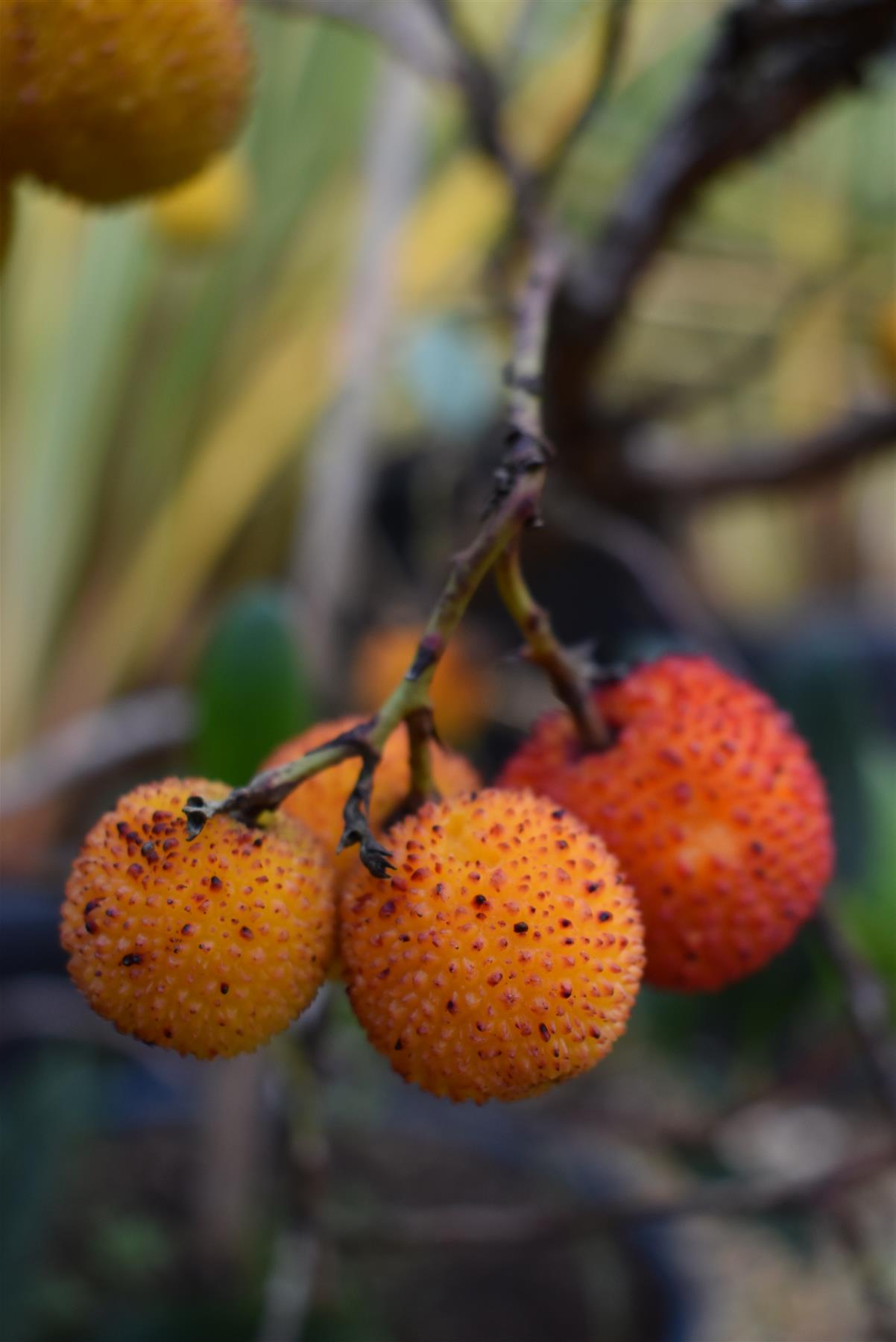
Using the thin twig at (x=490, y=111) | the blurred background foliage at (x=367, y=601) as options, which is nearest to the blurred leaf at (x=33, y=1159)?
the blurred background foliage at (x=367, y=601)

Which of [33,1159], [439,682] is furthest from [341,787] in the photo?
[439,682]

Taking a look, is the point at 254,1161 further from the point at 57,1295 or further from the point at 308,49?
the point at 308,49

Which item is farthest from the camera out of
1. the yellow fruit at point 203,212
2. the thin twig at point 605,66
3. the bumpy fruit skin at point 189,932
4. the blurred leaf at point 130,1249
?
the blurred leaf at point 130,1249

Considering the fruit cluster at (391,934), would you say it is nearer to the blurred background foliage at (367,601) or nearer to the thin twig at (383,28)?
the blurred background foliage at (367,601)

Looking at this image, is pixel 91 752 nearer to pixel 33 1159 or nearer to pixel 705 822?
pixel 33 1159

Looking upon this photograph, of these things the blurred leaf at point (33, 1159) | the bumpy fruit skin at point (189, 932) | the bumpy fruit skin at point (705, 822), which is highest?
the bumpy fruit skin at point (189, 932)

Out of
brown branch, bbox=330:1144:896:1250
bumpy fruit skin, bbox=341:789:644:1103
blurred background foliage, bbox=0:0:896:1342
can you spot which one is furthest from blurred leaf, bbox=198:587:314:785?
bumpy fruit skin, bbox=341:789:644:1103

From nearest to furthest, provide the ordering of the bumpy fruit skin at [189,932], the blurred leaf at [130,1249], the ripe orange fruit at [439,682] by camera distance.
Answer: the bumpy fruit skin at [189,932] → the blurred leaf at [130,1249] → the ripe orange fruit at [439,682]

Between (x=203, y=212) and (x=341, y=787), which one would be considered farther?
(x=203, y=212)
